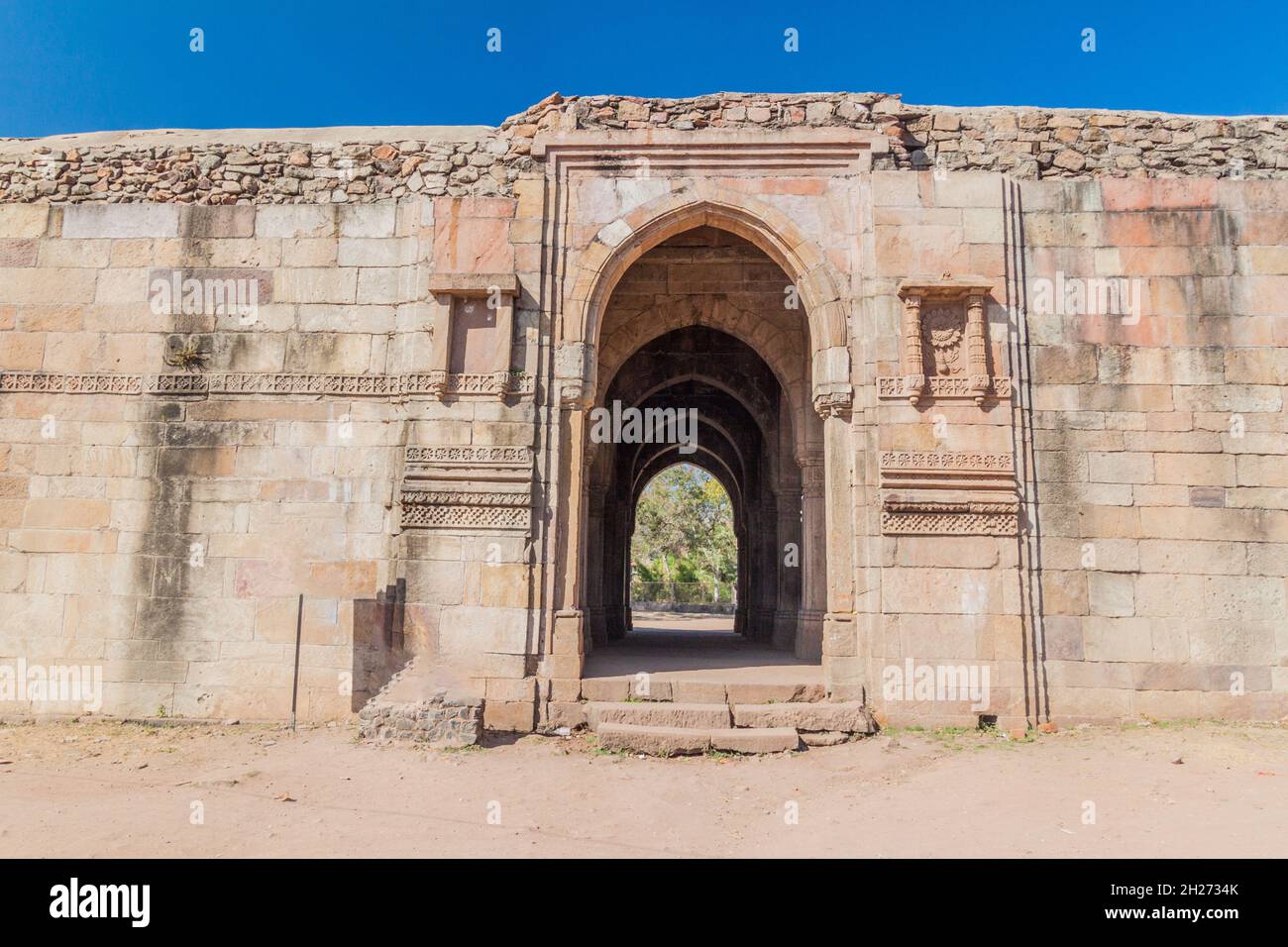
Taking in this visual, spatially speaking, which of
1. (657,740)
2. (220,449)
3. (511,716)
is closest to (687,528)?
(220,449)

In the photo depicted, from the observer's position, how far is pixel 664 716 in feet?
22.5

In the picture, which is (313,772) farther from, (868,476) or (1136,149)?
(1136,149)

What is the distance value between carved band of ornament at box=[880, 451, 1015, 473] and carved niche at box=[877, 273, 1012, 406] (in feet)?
1.71

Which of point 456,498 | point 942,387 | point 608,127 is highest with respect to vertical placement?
point 608,127

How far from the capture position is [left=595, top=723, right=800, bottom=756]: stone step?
6.53 metres

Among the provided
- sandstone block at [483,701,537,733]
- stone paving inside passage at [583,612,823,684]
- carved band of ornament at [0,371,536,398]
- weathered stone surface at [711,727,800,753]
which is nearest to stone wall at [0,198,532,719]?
carved band of ornament at [0,371,536,398]

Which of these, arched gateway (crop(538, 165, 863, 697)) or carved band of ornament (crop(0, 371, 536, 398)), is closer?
arched gateway (crop(538, 165, 863, 697))

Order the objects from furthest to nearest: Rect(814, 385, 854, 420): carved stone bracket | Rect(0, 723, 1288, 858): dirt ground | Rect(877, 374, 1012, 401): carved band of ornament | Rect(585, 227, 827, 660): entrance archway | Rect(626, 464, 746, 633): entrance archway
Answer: Rect(626, 464, 746, 633): entrance archway < Rect(585, 227, 827, 660): entrance archway < Rect(814, 385, 854, 420): carved stone bracket < Rect(877, 374, 1012, 401): carved band of ornament < Rect(0, 723, 1288, 858): dirt ground

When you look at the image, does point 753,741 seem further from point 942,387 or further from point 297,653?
point 297,653

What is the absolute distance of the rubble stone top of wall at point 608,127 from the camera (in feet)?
26.3

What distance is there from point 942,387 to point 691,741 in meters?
4.05

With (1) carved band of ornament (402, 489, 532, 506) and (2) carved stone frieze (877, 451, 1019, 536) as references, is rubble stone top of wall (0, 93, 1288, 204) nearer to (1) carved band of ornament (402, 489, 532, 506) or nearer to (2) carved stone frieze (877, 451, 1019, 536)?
(2) carved stone frieze (877, 451, 1019, 536)

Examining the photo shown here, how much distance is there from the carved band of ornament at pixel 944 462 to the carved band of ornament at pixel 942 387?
0.55m
